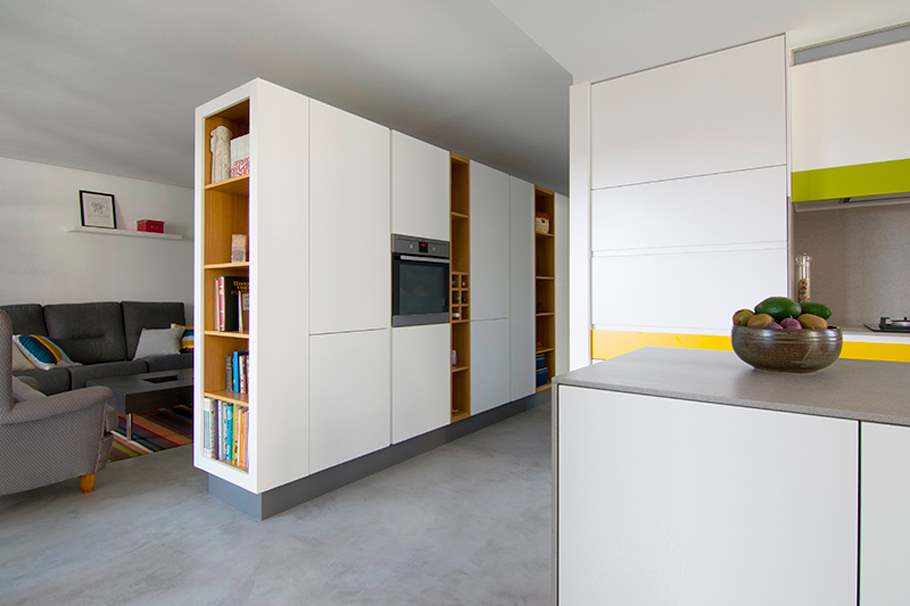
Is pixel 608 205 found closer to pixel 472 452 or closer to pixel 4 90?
pixel 472 452

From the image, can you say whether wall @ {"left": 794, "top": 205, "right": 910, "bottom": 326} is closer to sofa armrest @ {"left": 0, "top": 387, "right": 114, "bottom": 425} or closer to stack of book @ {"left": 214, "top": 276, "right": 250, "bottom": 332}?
stack of book @ {"left": 214, "top": 276, "right": 250, "bottom": 332}

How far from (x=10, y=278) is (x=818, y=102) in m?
6.75

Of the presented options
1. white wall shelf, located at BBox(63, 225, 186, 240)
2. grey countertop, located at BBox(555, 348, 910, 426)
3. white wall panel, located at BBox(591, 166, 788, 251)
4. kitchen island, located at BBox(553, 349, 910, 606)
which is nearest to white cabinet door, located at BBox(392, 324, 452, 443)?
white wall panel, located at BBox(591, 166, 788, 251)

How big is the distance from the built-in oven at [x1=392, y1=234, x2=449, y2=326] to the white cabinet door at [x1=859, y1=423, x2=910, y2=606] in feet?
8.99

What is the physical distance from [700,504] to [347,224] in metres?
2.46

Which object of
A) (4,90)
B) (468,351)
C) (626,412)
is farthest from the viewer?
(468,351)

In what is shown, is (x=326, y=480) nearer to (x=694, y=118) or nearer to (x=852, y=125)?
(x=694, y=118)

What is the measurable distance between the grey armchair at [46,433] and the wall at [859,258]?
3.95m

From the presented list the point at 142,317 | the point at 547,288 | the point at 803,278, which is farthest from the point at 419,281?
Answer: the point at 142,317

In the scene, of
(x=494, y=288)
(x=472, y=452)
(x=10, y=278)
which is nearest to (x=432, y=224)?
(x=494, y=288)

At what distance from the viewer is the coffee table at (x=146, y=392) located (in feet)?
11.8

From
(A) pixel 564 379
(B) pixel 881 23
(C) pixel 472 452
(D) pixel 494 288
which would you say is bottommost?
(C) pixel 472 452

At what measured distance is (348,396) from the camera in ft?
9.71

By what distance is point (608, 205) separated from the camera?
2.81 m
